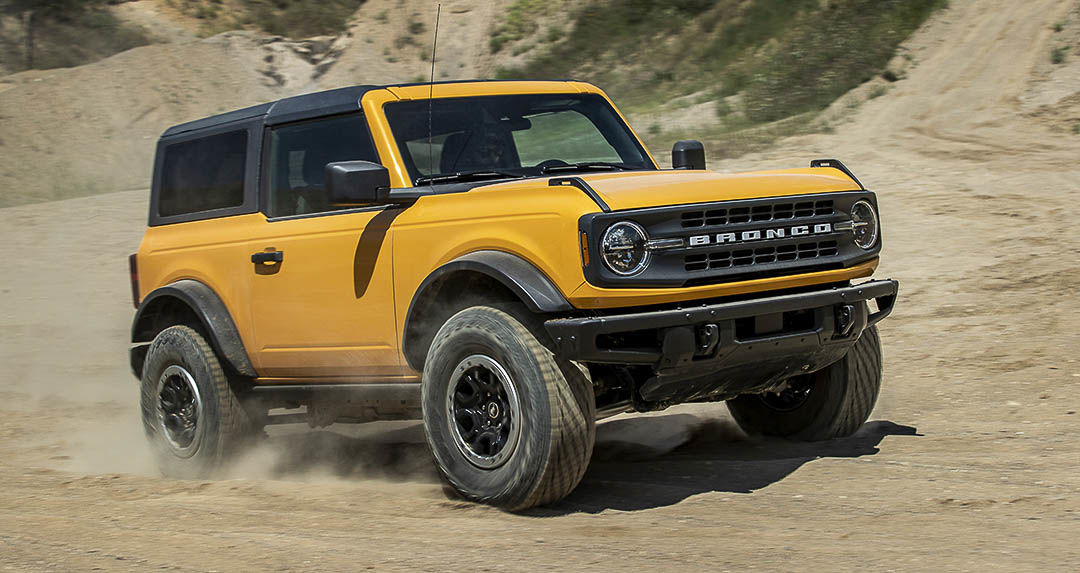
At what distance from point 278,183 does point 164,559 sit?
8.28 ft

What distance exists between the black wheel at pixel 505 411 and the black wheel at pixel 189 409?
1806mm

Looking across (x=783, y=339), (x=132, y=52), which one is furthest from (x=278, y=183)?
(x=132, y=52)

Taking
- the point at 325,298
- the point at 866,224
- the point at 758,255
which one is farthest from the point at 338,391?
the point at 866,224

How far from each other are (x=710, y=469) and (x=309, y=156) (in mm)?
2590

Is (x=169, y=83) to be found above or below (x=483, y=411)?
below

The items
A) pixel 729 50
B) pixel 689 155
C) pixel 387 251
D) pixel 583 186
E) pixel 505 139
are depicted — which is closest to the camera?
pixel 583 186

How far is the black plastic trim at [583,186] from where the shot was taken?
16.5ft

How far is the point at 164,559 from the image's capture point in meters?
4.79

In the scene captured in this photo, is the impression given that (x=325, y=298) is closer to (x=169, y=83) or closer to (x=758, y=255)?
(x=758, y=255)

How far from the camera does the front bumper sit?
16.5 ft

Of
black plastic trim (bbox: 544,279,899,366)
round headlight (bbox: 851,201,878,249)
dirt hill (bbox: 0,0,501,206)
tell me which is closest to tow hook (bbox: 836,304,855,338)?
black plastic trim (bbox: 544,279,899,366)

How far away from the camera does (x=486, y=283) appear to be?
560 centimetres

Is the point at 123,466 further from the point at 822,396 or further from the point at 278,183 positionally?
the point at 822,396

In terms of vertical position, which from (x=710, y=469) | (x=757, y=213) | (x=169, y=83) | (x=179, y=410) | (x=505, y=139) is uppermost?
(x=505, y=139)
